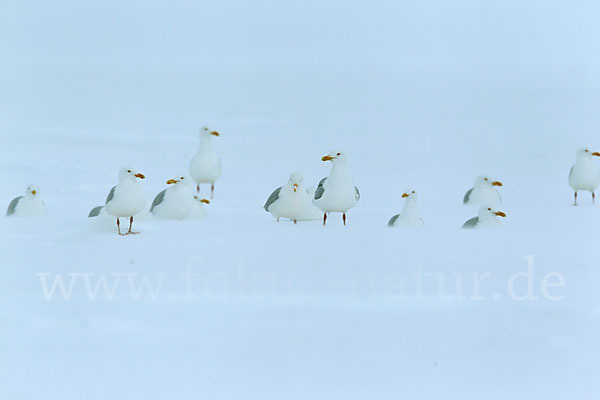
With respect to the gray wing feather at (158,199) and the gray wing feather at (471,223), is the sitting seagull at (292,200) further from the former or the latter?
the gray wing feather at (471,223)

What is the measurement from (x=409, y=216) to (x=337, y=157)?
99cm

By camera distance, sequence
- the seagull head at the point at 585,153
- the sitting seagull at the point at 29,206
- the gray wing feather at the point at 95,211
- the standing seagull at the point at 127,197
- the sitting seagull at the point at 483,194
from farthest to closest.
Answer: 1. the seagull head at the point at 585,153
2. the sitting seagull at the point at 483,194
3. the sitting seagull at the point at 29,206
4. the gray wing feather at the point at 95,211
5. the standing seagull at the point at 127,197

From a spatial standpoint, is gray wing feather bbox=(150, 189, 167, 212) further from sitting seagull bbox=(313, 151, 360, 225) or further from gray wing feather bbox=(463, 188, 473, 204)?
gray wing feather bbox=(463, 188, 473, 204)

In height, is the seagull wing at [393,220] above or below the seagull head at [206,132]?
below

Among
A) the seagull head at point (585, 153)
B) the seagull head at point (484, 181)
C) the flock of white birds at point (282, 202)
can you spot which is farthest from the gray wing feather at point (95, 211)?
the seagull head at point (585, 153)

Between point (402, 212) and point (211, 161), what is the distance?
2.71 m

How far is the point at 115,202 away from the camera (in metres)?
8.75

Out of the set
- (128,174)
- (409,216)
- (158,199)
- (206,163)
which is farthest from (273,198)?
(206,163)

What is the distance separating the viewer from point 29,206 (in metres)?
9.85

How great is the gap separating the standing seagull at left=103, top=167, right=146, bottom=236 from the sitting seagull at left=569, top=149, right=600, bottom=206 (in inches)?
215

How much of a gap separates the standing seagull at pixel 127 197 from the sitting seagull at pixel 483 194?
4.19 m

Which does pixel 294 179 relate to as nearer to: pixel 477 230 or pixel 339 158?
pixel 339 158

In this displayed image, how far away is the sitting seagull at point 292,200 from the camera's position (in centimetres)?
935

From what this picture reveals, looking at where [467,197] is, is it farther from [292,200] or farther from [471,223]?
[292,200]
